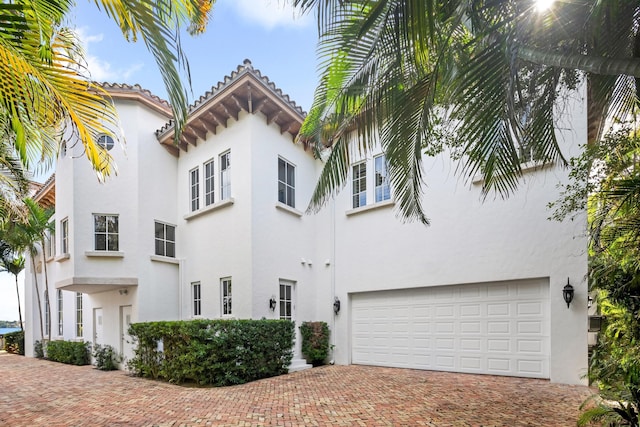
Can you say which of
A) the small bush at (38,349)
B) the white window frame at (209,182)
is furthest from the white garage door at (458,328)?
the small bush at (38,349)

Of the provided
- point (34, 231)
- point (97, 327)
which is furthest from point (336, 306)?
point (34, 231)

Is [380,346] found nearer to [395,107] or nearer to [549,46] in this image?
[395,107]

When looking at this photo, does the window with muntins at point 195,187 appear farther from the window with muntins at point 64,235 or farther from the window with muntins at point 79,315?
the window with muntins at point 79,315

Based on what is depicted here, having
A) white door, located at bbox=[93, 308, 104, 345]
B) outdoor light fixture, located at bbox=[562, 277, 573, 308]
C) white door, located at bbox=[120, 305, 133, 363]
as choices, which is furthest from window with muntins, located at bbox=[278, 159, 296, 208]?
white door, located at bbox=[93, 308, 104, 345]

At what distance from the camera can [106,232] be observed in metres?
13.2

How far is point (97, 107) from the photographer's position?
431 cm

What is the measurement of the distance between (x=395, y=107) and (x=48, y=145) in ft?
16.5

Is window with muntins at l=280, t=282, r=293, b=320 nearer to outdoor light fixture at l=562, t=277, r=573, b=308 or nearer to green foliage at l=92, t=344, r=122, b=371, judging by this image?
green foliage at l=92, t=344, r=122, b=371

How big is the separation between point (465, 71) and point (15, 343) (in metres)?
26.7

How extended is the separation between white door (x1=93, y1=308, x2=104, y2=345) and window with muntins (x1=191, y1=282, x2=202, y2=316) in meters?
4.18

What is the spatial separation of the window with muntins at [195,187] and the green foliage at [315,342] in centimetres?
558

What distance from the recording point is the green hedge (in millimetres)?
9766

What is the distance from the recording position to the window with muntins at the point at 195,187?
13.9 meters

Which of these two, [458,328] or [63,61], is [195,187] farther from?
[63,61]
